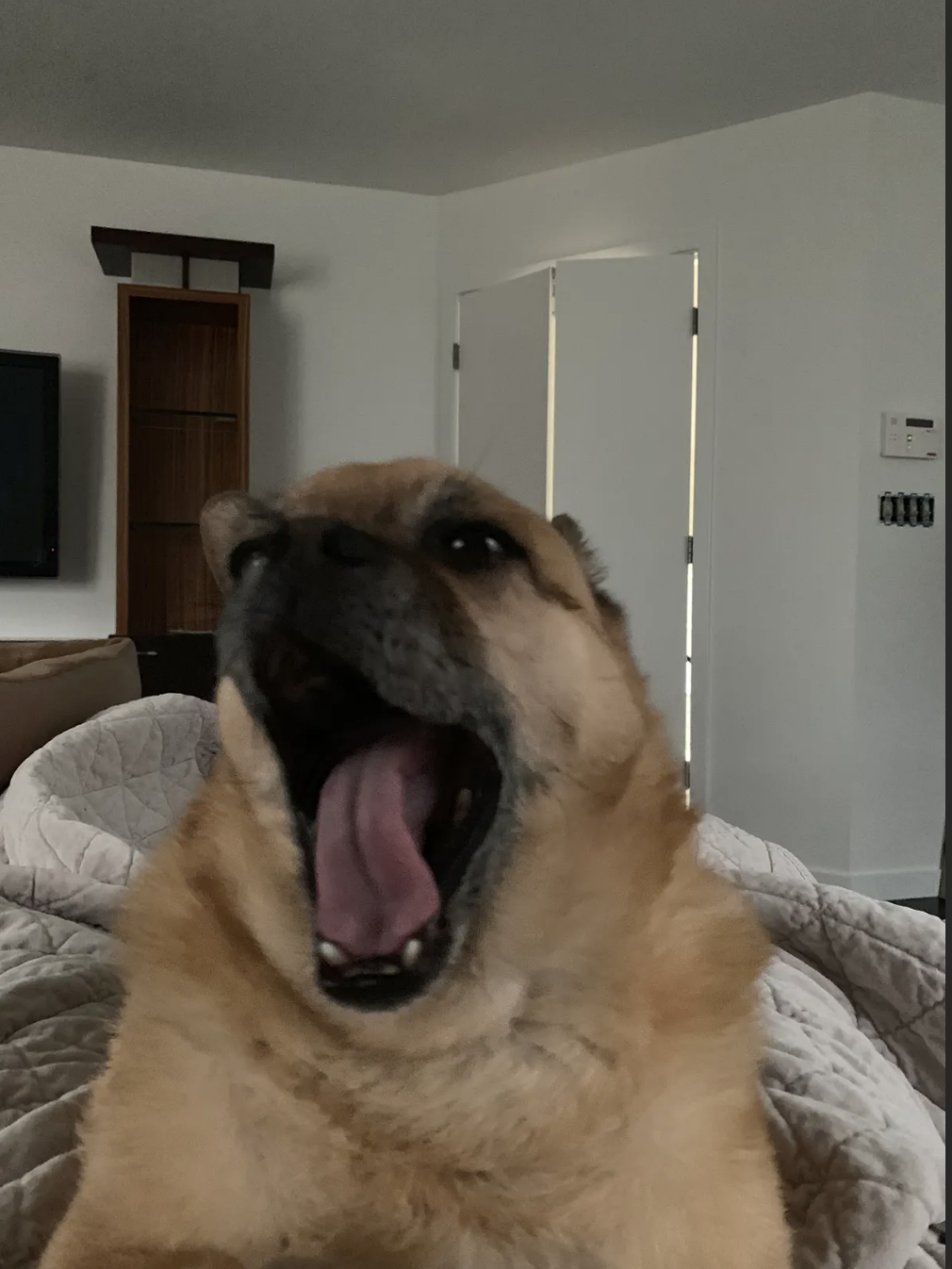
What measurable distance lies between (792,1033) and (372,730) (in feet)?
1.51

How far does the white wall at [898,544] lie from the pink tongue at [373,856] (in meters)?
2.83

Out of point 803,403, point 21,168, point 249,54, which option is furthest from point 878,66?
point 21,168

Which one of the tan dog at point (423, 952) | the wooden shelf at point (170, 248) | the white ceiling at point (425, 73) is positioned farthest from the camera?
the wooden shelf at point (170, 248)

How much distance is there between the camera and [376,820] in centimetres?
73

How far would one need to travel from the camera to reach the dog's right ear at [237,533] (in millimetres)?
704

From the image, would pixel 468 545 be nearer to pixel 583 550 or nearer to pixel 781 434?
pixel 583 550

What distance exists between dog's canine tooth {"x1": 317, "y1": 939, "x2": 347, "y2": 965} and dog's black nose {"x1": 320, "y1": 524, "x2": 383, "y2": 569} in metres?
0.24

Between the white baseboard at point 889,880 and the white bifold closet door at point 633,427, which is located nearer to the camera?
the white baseboard at point 889,880

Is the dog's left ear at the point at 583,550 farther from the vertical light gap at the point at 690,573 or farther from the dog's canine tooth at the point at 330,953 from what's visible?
the vertical light gap at the point at 690,573

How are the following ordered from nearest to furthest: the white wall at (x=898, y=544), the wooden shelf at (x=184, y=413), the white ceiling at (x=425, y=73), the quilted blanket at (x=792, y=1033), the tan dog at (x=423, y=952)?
the tan dog at (x=423, y=952) → the quilted blanket at (x=792, y=1033) → the white ceiling at (x=425, y=73) → the white wall at (x=898, y=544) → the wooden shelf at (x=184, y=413)

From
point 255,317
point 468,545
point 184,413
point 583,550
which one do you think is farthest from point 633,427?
point 468,545

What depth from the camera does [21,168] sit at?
3.68m

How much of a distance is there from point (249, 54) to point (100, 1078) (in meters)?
3.02

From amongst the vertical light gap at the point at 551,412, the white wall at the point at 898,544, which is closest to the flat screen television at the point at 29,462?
the vertical light gap at the point at 551,412
